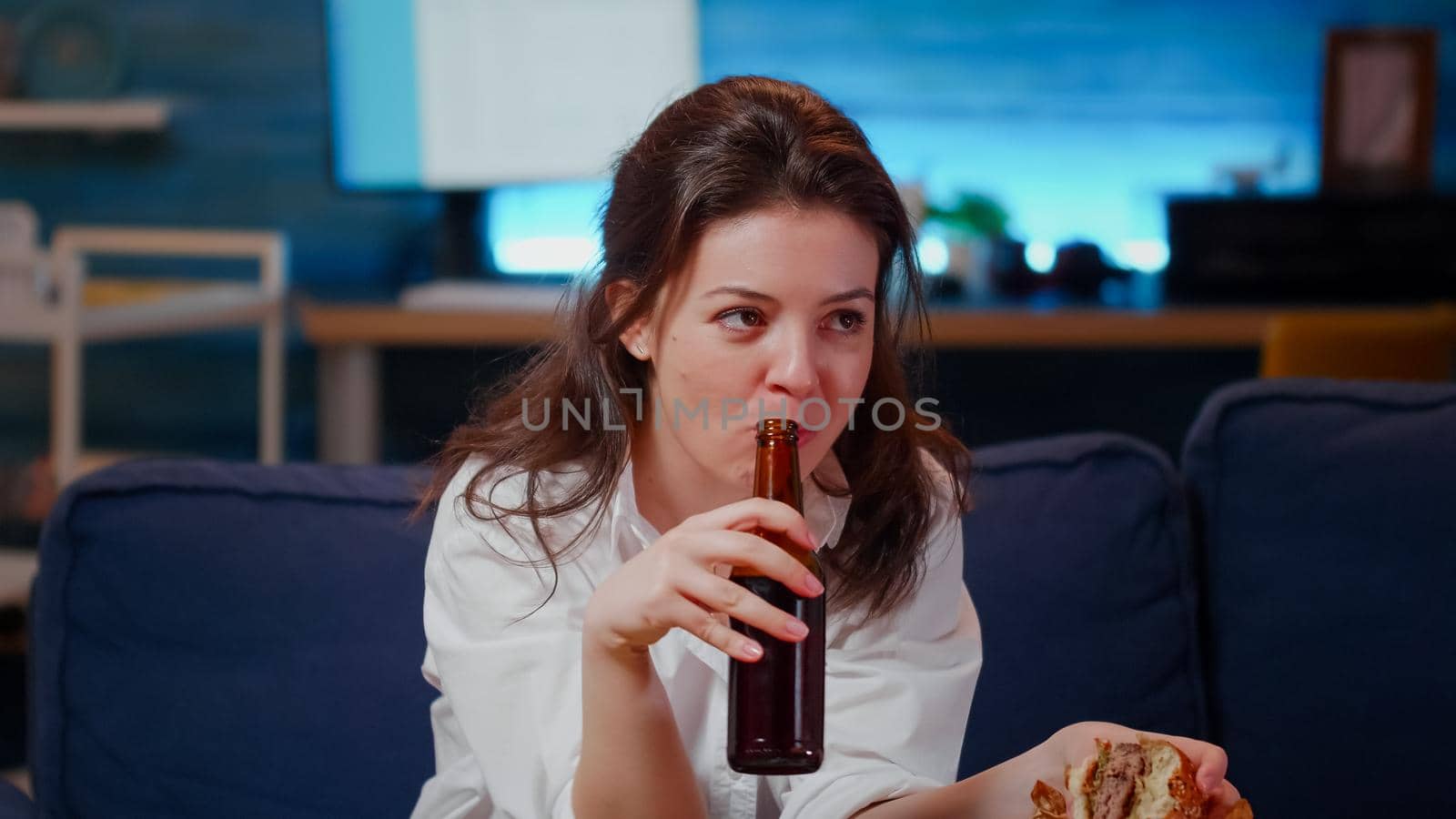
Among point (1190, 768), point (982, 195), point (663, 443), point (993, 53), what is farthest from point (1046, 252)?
point (1190, 768)

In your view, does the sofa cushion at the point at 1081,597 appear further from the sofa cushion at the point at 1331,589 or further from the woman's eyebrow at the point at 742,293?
the woman's eyebrow at the point at 742,293

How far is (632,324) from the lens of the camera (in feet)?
2.85

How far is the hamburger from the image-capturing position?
0.67 m

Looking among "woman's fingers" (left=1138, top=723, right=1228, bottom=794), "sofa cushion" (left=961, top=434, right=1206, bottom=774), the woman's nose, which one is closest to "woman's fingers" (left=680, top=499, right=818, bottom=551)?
the woman's nose

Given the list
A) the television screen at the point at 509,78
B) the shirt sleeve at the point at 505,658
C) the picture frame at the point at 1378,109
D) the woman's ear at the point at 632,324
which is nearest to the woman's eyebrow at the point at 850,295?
the woman's ear at the point at 632,324

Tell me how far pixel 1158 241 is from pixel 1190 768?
7.35 feet

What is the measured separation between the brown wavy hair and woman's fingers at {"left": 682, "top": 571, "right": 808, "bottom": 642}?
0.23 m

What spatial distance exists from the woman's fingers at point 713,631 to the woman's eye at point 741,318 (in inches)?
7.4

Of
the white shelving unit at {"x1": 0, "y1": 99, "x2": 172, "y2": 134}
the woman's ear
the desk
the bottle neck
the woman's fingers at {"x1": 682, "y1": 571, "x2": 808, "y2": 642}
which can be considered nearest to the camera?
the woman's fingers at {"x1": 682, "y1": 571, "x2": 808, "y2": 642}

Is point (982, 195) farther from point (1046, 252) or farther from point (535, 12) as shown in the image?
point (535, 12)

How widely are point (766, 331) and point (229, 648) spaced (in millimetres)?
533

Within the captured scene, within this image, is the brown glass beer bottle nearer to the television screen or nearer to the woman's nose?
the woman's nose

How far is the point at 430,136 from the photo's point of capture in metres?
2.52

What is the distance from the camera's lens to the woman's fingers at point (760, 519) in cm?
67
